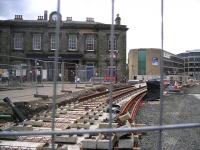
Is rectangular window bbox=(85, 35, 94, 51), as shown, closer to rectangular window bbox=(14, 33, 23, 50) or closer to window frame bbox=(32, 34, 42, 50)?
window frame bbox=(32, 34, 42, 50)

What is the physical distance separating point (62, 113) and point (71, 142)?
19.9 ft

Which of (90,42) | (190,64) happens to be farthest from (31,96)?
(190,64)

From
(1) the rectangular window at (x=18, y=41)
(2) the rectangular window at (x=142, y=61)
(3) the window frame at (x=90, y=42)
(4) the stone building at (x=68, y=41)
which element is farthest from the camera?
(2) the rectangular window at (x=142, y=61)

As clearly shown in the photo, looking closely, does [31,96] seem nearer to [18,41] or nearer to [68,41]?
[68,41]

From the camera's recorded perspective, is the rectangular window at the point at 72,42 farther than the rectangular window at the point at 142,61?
No

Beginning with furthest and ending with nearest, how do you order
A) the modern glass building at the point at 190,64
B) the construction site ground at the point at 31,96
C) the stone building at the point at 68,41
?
the modern glass building at the point at 190,64, the stone building at the point at 68,41, the construction site ground at the point at 31,96

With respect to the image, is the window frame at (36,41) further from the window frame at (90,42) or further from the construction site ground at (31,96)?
the construction site ground at (31,96)

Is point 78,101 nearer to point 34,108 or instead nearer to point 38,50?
point 34,108

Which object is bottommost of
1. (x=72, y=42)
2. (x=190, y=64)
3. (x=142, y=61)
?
(x=190, y=64)

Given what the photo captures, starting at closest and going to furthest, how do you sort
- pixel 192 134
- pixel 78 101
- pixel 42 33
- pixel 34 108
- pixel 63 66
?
1. pixel 192 134
2. pixel 34 108
3. pixel 78 101
4. pixel 63 66
5. pixel 42 33

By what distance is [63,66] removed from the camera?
2502cm

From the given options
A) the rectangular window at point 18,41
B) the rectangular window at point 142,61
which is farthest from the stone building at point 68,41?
the rectangular window at point 142,61

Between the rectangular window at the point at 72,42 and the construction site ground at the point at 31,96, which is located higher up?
the rectangular window at the point at 72,42

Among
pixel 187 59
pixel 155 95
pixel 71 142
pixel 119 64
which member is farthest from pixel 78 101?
pixel 187 59
